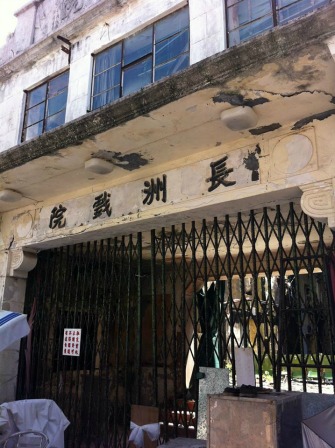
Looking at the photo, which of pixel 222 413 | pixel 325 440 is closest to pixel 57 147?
pixel 222 413

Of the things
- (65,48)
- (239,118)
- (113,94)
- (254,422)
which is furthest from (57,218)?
(254,422)

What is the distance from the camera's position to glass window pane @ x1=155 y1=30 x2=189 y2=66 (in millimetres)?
5434

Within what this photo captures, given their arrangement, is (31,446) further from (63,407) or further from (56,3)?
(56,3)

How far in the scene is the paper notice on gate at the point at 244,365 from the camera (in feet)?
14.1

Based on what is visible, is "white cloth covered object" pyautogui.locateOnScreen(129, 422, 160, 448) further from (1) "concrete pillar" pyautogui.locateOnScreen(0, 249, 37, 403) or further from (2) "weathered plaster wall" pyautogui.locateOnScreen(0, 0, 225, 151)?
(2) "weathered plaster wall" pyautogui.locateOnScreen(0, 0, 225, 151)

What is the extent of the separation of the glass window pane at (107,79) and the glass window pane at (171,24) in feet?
2.62

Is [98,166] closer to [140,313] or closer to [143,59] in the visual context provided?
[143,59]

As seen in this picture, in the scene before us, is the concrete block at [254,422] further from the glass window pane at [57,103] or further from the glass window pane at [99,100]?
the glass window pane at [57,103]

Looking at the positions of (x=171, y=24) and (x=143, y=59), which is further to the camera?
(x=143, y=59)

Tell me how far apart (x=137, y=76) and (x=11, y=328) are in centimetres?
387

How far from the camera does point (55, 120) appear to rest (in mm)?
6688

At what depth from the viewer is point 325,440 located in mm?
2879

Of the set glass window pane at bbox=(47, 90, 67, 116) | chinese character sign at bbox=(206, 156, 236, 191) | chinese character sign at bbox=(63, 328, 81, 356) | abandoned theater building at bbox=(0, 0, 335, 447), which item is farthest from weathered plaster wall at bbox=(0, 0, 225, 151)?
chinese character sign at bbox=(63, 328, 81, 356)

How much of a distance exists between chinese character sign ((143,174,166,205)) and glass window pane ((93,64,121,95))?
1902mm
